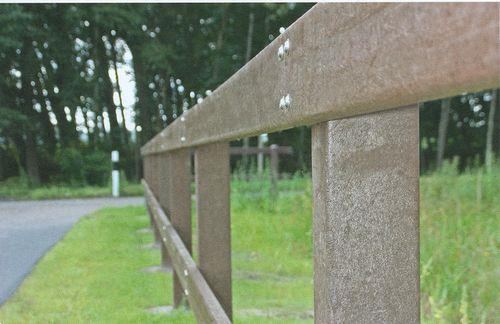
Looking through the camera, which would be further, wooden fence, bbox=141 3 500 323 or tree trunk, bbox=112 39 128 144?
tree trunk, bbox=112 39 128 144

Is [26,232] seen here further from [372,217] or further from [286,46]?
[372,217]

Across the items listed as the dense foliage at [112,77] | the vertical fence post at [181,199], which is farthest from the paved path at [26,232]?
the vertical fence post at [181,199]

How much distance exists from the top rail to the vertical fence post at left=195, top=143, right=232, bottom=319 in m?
1.19

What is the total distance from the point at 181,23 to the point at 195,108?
17319 mm

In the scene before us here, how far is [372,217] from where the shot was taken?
2.90 feet

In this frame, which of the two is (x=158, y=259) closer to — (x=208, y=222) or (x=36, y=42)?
(x=208, y=222)

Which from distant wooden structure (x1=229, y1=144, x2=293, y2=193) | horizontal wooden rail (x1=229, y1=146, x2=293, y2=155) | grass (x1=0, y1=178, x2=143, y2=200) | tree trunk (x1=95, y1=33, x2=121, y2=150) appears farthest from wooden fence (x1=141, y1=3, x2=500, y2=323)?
tree trunk (x1=95, y1=33, x2=121, y2=150)

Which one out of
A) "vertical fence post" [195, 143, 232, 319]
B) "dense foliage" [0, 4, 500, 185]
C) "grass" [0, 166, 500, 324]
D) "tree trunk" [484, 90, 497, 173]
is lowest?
"grass" [0, 166, 500, 324]

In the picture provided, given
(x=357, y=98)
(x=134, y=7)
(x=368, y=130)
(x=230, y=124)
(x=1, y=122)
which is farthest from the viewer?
(x=134, y=7)

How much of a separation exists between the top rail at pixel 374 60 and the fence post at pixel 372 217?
0.17 ft

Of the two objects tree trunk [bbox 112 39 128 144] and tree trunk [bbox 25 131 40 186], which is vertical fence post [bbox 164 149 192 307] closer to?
tree trunk [bbox 25 131 40 186]

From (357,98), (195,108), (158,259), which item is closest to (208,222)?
(195,108)

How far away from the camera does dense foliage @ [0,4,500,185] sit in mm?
10070

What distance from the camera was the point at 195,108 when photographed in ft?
8.59
